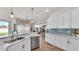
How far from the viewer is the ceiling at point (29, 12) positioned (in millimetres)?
1482

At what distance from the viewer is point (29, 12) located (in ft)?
5.57

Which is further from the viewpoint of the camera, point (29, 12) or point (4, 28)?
point (29, 12)

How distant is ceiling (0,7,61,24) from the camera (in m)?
1.48

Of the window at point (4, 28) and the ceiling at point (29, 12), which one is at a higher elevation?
the ceiling at point (29, 12)

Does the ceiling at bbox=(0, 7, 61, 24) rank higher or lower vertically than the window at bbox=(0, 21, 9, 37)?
higher

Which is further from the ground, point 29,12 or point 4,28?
point 29,12
